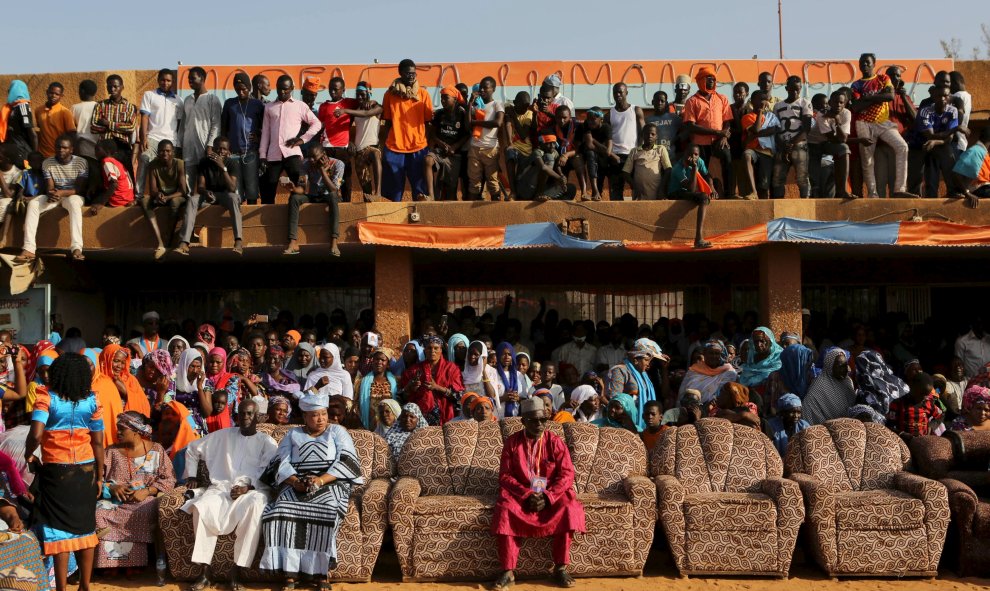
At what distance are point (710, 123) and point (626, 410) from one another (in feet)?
13.4

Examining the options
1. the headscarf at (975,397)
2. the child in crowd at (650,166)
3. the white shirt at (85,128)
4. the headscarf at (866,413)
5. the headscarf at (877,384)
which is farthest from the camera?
the white shirt at (85,128)

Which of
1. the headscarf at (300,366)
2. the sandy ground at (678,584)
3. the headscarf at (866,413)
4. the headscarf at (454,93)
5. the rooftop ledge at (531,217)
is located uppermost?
the headscarf at (454,93)

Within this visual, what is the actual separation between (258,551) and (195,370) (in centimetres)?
263

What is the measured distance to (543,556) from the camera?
7.99 m

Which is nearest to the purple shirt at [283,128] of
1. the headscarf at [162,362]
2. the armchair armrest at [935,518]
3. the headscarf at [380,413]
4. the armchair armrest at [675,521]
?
the headscarf at [162,362]

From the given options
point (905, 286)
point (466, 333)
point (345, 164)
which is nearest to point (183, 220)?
point (345, 164)

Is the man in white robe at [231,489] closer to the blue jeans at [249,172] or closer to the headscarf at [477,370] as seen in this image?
the headscarf at [477,370]

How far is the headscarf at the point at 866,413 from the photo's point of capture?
371 inches

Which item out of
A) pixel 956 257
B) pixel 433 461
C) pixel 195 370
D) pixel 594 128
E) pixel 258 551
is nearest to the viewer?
pixel 258 551

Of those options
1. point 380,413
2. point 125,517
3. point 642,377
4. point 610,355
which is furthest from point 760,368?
point 125,517

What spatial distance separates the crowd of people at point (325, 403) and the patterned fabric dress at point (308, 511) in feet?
0.04

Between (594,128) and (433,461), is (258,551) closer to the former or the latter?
(433,461)

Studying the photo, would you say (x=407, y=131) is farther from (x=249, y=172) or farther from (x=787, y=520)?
(x=787, y=520)

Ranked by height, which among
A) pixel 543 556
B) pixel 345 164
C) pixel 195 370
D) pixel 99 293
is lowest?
pixel 543 556
